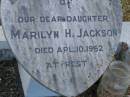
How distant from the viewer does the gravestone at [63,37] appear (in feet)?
13.5

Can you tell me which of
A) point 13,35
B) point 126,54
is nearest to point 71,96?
point 13,35

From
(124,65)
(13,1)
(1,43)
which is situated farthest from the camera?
(1,43)

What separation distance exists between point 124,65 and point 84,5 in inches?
39.8

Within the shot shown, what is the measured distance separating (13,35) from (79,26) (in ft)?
1.88

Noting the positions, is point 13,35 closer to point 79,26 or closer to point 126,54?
point 79,26

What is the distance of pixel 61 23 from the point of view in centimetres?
418

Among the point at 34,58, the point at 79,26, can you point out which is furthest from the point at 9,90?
the point at 79,26

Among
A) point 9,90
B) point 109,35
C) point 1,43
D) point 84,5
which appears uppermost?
point 84,5

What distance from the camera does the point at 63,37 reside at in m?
4.19

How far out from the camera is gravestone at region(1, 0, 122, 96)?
4129 millimetres

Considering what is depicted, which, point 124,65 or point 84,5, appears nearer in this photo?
point 84,5

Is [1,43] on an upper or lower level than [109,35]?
lower

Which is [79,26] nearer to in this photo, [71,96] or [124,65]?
[71,96]

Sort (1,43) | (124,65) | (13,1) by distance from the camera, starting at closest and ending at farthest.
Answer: (13,1) → (124,65) → (1,43)
